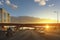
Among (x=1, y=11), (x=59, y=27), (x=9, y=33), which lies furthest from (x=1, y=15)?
(x=9, y=33)

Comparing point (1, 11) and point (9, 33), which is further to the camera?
point (1, 11)

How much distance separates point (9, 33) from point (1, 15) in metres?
92.9

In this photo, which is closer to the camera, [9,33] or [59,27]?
[9,33]

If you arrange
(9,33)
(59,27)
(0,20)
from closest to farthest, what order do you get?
(9,33) → (59,27) → (0,20)

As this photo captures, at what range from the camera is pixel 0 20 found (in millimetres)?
133250

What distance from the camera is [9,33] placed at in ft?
152

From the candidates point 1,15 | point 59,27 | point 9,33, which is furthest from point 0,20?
point 9,33

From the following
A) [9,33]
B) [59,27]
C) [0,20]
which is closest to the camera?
[9,33]

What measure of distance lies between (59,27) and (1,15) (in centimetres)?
6981

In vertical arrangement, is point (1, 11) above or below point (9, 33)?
above

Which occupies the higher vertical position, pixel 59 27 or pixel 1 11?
pixel 1 11

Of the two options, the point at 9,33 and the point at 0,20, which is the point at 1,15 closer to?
the point at 0,20

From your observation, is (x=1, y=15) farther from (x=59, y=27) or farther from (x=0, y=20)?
(x=59, y=27)

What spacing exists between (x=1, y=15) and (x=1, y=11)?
367 cm
